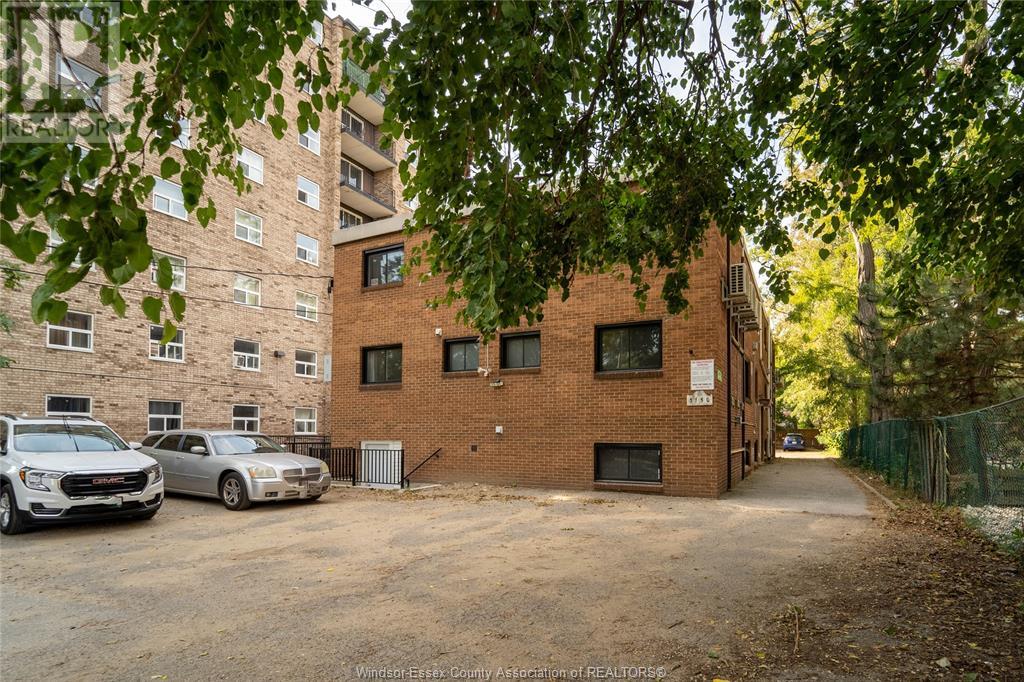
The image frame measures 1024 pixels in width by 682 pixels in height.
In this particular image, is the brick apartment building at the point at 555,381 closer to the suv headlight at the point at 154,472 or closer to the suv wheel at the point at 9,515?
the suv headlight at the point at 154,472

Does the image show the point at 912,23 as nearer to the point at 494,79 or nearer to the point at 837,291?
the point at 494,79

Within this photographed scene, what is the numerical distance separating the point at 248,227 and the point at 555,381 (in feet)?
55.1

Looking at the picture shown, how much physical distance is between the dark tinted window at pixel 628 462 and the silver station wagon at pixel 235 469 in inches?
241

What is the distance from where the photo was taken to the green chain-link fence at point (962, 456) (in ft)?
23.9

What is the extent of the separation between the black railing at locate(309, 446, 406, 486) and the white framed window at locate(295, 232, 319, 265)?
13130 mm

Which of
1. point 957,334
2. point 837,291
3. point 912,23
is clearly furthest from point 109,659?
point 837,291

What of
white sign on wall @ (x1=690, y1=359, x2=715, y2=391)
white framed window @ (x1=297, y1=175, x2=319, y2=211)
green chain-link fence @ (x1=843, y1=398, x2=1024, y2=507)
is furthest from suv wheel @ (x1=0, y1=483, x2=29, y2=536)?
white framed window @ (x1=297, y1=175, x2=319, y2=211)

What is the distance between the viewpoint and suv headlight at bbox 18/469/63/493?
29.7 feet

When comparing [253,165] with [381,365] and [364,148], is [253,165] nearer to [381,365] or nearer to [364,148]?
[364,148]

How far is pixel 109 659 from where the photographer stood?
444cm

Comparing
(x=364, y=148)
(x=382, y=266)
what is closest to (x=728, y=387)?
(x=382, y=266)

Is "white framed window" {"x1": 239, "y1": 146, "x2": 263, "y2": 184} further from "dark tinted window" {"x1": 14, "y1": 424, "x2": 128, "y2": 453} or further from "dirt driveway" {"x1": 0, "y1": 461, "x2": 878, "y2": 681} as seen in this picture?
"dirt driveway" {"x1": 0, "y1": 461, "x2": 878, "y2": 681}

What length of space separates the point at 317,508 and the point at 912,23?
11701 mm

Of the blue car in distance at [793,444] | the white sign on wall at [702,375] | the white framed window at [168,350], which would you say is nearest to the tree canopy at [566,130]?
the white sign on wall at [702,375]
